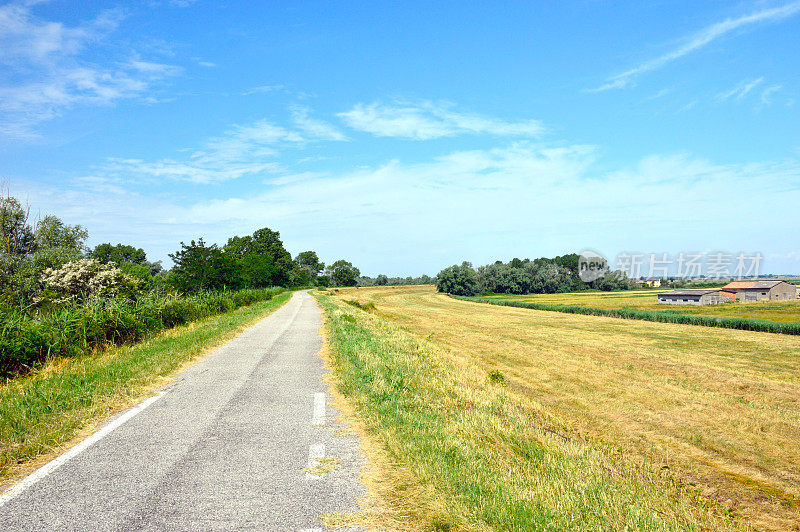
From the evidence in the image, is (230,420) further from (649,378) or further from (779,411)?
(649,378)

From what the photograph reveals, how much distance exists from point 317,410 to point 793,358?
3026 cm

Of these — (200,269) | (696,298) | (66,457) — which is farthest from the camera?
(696,298)

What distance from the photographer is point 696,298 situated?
74.8 m

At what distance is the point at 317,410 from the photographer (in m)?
7.47

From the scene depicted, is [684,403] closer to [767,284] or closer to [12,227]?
[12,227]

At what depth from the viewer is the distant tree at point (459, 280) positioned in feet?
382

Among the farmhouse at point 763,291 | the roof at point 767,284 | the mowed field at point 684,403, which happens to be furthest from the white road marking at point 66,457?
the roof at point 767,284

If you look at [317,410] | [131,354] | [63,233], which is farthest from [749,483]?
[63,233]

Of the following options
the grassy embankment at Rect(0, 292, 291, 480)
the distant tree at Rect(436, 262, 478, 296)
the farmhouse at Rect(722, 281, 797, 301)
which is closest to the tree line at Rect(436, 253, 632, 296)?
the distant tree at Rect(436, 262, 478, 296)

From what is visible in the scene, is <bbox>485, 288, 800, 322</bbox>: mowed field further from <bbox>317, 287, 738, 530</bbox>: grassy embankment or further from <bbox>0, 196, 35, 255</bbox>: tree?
<bbox>0, 196, 35, 255</bbox>: tree

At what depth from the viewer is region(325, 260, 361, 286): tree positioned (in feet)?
541

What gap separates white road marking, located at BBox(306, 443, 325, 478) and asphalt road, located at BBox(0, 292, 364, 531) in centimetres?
1

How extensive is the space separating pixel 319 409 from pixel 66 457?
3481 mm

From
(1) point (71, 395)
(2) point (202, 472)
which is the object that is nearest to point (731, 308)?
(2) point (202, 472)
